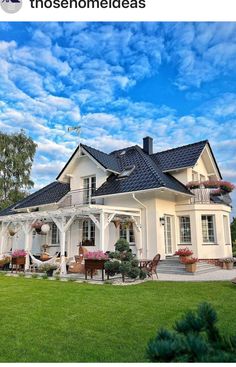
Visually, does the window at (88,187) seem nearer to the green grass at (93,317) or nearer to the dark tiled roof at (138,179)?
the dark tiled roof at (138,179)

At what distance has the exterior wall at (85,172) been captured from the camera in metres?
17.9

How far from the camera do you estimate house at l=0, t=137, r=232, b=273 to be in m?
14.8

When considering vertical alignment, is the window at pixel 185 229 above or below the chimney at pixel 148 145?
below

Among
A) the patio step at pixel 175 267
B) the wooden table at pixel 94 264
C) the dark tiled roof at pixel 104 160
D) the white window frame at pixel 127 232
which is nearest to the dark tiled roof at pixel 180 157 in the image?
the dark tiled roof at pixel 104 160

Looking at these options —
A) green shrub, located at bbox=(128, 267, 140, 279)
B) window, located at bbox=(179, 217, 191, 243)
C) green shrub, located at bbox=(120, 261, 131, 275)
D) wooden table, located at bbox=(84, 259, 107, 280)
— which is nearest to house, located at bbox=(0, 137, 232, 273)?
window, located at bbox=(179, 217, 191, 243)

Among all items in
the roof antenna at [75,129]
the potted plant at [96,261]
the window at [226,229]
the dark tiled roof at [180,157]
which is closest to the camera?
the potted plant at [96,261]

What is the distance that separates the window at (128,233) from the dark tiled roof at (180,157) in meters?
4.49

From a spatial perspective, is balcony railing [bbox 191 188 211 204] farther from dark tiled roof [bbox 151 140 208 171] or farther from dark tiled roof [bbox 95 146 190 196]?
dark tiled roof [bbox 151 140 208 171]

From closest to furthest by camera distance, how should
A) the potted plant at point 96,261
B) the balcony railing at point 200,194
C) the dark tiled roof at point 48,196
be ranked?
1. the potted plant at point 96,261
2. the balcony railing at point 200,194
3. the dark tiled roof at point 48,196

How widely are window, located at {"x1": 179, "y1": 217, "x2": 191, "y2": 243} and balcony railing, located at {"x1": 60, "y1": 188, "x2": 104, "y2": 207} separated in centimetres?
530

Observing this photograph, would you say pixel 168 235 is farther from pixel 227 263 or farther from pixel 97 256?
pixel 97 256

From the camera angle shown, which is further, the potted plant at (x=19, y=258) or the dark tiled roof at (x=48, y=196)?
the dark tiled roof at (x=48, y=196)

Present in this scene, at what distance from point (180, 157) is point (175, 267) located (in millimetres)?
7122

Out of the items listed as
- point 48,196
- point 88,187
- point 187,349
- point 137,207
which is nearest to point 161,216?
point 137,207
